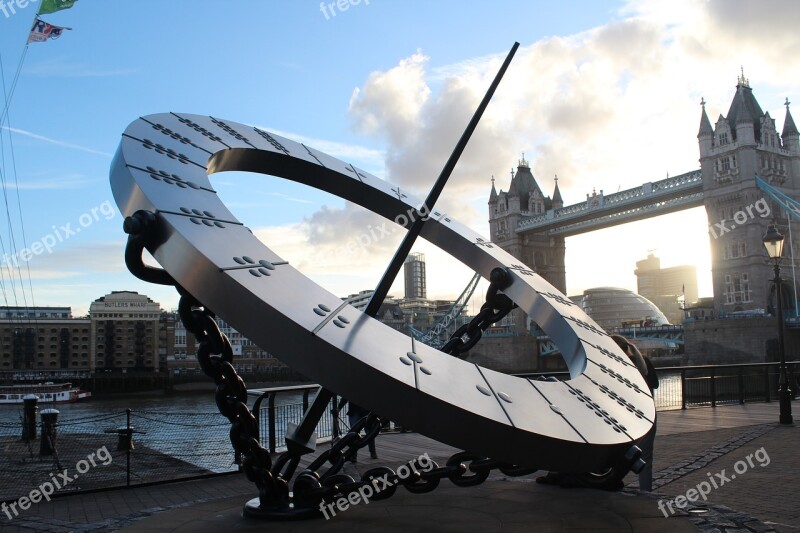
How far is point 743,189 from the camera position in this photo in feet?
143

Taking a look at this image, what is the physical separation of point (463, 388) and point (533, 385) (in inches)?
26.2

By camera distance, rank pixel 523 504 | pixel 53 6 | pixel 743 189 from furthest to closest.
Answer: pixel 743 189 → pixel 53 6 → pixel 523 504

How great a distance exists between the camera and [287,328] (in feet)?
8.74

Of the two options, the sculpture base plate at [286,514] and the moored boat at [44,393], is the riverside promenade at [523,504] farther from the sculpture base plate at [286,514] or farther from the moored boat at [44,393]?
the moored boat at [44,393]

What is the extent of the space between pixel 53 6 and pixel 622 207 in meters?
46.6

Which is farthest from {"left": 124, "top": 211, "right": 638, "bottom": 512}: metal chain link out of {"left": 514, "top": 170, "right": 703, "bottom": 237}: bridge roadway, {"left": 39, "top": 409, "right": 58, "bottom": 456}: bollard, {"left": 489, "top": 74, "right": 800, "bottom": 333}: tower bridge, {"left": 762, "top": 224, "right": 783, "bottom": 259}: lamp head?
{"left": 514, "top": 170, "right": 703, "bottom": 237}: bridge roadway

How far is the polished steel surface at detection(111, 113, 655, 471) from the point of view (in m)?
2.63

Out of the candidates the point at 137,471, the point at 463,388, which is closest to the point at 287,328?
the point at 463,388

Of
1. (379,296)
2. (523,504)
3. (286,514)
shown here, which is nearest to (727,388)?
(523,504)

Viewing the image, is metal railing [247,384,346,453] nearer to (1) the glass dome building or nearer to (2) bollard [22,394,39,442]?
(2) bollard [22,394,39,442]

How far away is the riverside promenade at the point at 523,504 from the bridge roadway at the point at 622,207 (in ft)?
146

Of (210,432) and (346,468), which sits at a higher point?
(346,468)

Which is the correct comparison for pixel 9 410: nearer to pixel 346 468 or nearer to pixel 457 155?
pixel 346 468

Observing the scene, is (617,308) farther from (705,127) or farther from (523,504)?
(523,504)
